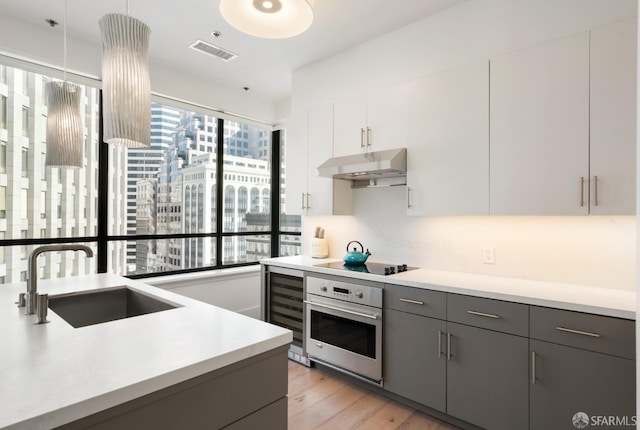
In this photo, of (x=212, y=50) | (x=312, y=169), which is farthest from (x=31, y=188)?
(x=312, y=169)

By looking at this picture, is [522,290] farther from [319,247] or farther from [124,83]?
[124,83]

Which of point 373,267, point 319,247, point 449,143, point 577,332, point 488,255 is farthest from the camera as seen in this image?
point 319,247

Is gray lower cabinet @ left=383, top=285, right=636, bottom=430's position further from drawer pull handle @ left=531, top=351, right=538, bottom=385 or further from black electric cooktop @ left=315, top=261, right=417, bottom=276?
black electric cooktop @ left=315, top=261, right=417, bottom=276

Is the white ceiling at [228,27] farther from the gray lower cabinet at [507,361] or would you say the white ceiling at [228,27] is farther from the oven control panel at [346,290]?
the gray lower cabinet at [507,361]

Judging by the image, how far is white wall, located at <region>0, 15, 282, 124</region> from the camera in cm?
268

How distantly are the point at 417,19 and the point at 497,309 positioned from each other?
226 centimetres

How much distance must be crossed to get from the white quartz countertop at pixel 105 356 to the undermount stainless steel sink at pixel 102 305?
28cm

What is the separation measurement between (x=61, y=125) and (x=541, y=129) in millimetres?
2776

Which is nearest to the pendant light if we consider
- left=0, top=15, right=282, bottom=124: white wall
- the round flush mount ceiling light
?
the round flush mount ceiling light

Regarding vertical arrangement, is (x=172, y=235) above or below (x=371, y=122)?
below

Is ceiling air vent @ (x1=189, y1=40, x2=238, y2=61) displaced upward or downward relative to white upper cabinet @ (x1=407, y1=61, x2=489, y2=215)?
upward

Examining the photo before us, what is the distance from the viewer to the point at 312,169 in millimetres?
3316

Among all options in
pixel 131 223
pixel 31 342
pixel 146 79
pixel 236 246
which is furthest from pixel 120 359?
pixel 236 246

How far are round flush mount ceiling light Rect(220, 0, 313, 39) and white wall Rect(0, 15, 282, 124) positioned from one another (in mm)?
2198
